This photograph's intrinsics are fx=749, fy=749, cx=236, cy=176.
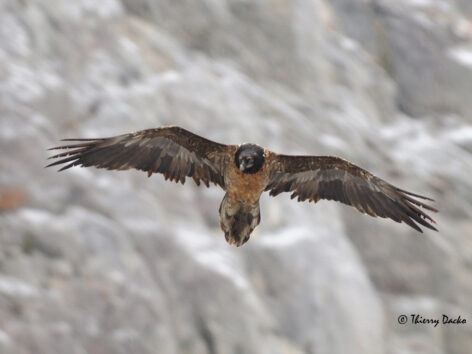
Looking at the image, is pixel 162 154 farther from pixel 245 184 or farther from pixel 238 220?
pixel 238 220

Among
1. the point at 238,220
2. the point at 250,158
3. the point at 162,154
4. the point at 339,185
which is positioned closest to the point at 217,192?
the point at 339,185

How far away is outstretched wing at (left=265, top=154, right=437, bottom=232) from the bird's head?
41 centimetres

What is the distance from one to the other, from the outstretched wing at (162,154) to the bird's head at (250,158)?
364 mm

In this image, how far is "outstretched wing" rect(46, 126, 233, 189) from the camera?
7.89m

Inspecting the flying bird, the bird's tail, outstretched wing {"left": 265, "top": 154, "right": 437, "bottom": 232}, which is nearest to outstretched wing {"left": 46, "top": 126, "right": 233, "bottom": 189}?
the flying bird

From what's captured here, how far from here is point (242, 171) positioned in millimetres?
7602

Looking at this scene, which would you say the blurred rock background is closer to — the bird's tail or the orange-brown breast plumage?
the bird's tail

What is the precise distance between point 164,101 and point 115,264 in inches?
218

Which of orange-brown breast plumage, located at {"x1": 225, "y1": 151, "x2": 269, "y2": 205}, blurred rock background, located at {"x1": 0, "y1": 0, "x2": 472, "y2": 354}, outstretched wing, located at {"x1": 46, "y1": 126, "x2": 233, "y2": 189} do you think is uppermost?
blurred rock background, located at {"x1": 0, "y1": 0, "x2": 472, "y2": 354}

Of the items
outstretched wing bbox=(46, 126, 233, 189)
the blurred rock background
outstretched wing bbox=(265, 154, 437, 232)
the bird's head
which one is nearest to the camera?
the bird's head

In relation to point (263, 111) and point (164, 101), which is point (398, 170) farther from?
point (164, 101)

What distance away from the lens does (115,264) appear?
657 inches

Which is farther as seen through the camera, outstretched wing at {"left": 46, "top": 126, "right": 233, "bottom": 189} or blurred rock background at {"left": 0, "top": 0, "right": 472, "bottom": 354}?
blurred rock background at {"left": 0, "top": 0, "right": 472, "bottom": 354}

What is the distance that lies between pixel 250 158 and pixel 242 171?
0.20m
